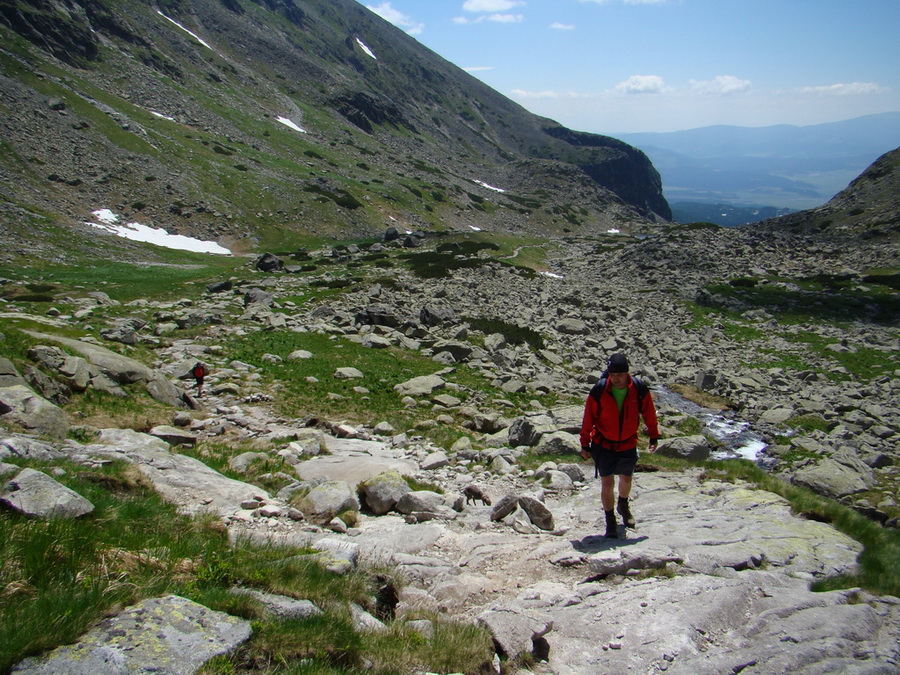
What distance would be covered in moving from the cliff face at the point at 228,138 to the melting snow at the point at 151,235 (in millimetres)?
2089

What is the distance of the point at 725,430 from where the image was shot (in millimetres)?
22375

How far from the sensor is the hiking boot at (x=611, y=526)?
27.4 ft

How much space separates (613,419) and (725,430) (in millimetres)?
17454

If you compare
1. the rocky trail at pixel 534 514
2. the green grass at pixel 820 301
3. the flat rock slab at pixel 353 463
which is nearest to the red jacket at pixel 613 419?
the rocky trail at pixel 534 514

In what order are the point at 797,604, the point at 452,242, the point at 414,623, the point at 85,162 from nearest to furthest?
the point at 414,623, the point at 797,604, the point at 85,162, the point at 452,242

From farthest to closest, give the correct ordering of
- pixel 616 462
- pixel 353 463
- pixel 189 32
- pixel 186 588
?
1. pixel 189 32
2. pixel 353 463
3. pixel 616 462
4. pixel 186 588

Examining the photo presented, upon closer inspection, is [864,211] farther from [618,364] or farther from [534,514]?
[534,514]

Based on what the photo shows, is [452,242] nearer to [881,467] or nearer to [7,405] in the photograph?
[881,467]

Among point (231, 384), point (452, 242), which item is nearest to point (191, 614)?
point (231, 384)

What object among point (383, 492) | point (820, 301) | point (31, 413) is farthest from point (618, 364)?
point (820, 301)

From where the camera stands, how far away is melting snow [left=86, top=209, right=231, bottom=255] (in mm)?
53875

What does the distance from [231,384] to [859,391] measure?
3068 centimetres

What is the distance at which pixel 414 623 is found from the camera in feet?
17.8

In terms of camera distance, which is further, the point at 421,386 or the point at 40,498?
the point at 421,386
